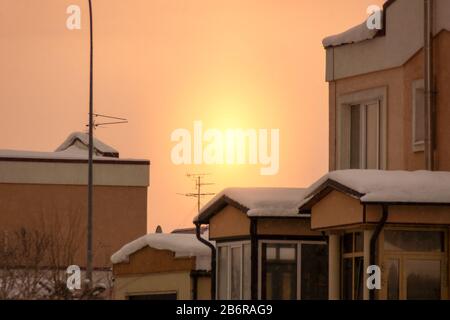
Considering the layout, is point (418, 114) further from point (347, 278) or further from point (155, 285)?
point (155, 285)

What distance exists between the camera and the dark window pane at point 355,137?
119 feet

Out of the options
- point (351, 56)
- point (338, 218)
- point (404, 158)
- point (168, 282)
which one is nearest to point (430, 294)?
point (338, 218)

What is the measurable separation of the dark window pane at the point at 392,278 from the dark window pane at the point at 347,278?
1748 mm

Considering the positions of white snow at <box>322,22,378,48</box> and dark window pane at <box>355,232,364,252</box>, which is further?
white snow at <box>322,22,378,48</box>

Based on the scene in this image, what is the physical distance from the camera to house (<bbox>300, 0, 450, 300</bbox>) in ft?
96.7

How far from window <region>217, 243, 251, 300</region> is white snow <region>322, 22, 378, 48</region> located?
4.77 metres

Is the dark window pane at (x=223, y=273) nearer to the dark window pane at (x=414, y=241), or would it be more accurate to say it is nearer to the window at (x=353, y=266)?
the window at (x=353, y=266)

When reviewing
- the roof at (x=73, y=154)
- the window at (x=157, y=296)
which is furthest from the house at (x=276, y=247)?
the roof at (x=73, y=154)

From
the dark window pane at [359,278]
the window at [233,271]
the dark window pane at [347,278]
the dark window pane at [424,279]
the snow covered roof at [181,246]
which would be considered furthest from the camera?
the snow covered roof at [181,246]

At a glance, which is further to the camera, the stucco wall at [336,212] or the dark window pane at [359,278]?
the dark window pane at [359,278]

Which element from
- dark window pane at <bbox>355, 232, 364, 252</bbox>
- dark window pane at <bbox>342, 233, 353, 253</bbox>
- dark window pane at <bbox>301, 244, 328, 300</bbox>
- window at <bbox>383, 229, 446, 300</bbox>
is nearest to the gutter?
dark window pane at <bbox>342, 233, 353, 253</bbox>

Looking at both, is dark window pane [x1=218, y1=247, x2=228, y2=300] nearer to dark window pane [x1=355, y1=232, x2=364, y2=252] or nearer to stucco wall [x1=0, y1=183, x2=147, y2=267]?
dark window pane [x1=355, y1=232, x2=364, y2=252]

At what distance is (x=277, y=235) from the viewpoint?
1374 inches

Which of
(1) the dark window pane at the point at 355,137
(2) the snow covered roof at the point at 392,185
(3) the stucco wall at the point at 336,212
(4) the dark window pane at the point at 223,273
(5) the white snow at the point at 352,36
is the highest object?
(5) the white snow at the point at 352,36
